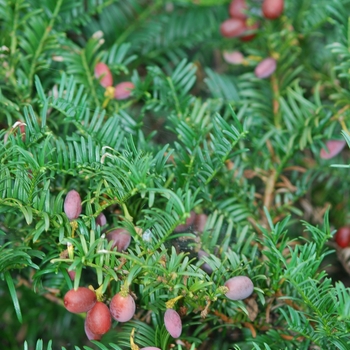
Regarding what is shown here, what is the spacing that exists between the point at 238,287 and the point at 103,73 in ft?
0.96

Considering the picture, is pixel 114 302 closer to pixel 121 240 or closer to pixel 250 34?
pixel 121 240

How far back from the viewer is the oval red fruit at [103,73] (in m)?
0.57

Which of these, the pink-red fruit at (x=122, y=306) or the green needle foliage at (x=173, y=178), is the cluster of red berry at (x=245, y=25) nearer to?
the green needle foliage at (x=173, y=178)

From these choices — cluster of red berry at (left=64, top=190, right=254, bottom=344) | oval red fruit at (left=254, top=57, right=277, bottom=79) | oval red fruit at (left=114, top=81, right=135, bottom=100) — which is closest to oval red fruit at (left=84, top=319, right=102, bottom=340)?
cluster of red berry at (left=64, top=190, right=254, bottom=344)

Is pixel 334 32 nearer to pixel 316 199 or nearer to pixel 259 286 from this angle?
pixel 316 199

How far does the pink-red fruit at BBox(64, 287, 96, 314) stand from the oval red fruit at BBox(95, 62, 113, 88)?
26 centimetres

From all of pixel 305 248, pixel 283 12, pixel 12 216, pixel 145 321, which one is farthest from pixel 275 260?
pixel 283 12

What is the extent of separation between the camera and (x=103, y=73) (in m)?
0.57

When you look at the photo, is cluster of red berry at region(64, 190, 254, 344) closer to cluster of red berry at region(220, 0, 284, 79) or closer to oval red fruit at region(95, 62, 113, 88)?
oval red fruit at region(95, 62, 113, 88)

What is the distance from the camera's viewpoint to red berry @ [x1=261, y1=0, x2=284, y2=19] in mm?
633

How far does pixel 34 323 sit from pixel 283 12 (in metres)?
0.50

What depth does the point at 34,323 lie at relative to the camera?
0.59 meters

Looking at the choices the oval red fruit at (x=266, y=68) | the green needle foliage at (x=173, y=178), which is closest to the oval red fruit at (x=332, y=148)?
the green needle foliage at (x=173, y=178)

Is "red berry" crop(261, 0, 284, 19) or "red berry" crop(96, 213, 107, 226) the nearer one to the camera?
"red berry" crop(96, 213, 107, 226)
